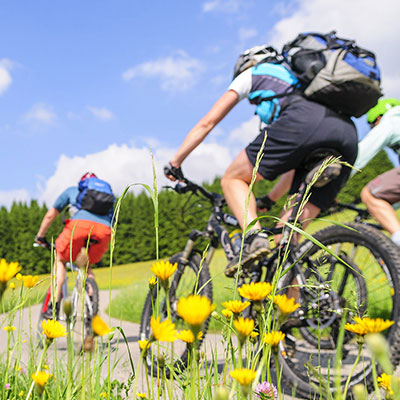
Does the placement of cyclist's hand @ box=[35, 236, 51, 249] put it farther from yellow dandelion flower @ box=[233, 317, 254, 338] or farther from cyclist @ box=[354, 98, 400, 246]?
yellow dandelion flower @ box=[233, 317, 254, 338]


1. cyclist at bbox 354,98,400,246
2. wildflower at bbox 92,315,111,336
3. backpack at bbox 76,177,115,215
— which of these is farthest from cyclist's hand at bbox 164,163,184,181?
wildflower at bbox 92,315,111,336

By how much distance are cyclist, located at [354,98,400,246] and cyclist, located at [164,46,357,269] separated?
2.46 feet

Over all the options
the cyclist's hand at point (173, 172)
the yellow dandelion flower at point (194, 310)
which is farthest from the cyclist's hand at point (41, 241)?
the yellow dandelion flower at point (194, 310)

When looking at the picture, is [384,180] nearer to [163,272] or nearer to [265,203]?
[265,203]

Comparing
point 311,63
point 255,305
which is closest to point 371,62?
point 311,63

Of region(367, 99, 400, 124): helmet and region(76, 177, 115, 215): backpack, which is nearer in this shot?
region(367, 99, 400, 124): helmet

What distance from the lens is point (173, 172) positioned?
2.96 m

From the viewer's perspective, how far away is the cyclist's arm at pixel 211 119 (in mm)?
2488

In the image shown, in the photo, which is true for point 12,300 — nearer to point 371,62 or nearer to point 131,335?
point 371,62

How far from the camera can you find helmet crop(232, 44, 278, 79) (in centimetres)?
267

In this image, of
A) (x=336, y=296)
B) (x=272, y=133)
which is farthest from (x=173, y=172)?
(x=336, y=296)

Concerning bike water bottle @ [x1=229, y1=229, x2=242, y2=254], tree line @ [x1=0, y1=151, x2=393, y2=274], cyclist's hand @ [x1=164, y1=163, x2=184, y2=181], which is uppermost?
tree line @ [x1=0, y1=151, x2=393, y2=274]

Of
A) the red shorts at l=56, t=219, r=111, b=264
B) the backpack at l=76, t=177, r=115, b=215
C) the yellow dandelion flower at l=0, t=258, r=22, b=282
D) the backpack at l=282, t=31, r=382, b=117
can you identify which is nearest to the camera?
the yellow dandelion flower at l=0, t=258, r=22, b=282

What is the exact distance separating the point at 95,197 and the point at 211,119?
2.49 m
